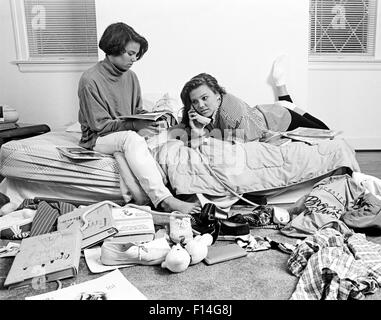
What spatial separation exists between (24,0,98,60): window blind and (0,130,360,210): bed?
122cm

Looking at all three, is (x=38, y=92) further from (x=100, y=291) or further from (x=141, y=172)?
(x=100, y=291)

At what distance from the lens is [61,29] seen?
278cm

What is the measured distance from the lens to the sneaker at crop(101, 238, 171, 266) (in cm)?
125

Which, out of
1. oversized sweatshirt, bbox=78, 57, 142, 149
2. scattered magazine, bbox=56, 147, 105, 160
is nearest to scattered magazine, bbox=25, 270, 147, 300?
scattered magazine, bbox=56, 147, 105, 160

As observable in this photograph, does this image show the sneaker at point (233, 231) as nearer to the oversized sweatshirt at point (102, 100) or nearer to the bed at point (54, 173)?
the bed at point (54, 173)

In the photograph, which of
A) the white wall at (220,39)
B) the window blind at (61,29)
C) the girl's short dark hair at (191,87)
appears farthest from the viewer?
the window blind at (61,29)

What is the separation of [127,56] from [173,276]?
0.96 meters

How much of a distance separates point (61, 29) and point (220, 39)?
1.02 meters

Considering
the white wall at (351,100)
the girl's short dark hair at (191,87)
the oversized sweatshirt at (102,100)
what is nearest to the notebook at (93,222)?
the oversized sweatshirt at (102,100)

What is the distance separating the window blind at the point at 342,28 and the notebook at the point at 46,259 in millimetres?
2223

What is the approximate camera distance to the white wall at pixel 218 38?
103 inches

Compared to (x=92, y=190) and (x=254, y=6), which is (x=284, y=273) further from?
(x=254, y=6)

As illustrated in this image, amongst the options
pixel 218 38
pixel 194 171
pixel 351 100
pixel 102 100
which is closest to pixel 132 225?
pixel 194 171

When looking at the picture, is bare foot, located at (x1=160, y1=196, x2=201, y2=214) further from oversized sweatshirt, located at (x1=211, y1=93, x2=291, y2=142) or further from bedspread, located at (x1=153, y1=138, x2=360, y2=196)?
oversized sweatshirt, located at (x1=211, y1=93, x2=291, y2=142)
